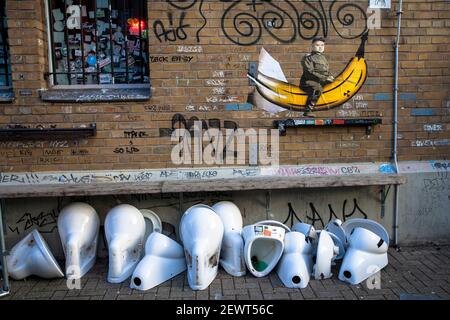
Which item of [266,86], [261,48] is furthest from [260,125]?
[261,48]

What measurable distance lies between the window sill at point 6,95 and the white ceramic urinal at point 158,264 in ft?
7.60

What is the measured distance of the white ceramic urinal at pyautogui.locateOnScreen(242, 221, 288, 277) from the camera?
4.00 metres

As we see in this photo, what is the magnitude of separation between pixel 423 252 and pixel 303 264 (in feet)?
5.97

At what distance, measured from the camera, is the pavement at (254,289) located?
3750 millimetres

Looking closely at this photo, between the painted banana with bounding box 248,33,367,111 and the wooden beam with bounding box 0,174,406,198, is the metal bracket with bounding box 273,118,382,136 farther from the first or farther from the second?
the wooden beam with bounding box 0,174,406,198

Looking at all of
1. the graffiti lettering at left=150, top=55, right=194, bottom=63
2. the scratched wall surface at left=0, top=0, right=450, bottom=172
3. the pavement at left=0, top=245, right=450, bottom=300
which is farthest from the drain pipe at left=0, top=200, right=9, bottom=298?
the graffiti lettering at left=150, top=55, right=194, bottom=63

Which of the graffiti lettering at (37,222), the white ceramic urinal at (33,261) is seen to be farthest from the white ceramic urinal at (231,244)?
the graffiti lettering at (37,222)

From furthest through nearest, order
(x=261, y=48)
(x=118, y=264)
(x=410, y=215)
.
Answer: (x=410, y=215) < (x=261, y=48) < (x=118, y=264)

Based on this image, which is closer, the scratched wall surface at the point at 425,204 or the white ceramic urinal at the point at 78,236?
→ the white ceramic urinal at the point at 78,236

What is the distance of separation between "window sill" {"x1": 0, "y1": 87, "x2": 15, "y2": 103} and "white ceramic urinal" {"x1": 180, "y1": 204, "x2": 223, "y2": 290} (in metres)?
2.47

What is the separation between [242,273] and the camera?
4.16 m

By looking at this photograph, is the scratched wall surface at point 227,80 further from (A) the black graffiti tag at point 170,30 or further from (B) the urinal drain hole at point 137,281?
(B) the urinal drain hole at point 137,281

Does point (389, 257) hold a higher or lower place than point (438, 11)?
lower

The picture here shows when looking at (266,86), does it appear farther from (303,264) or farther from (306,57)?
(303,264)
